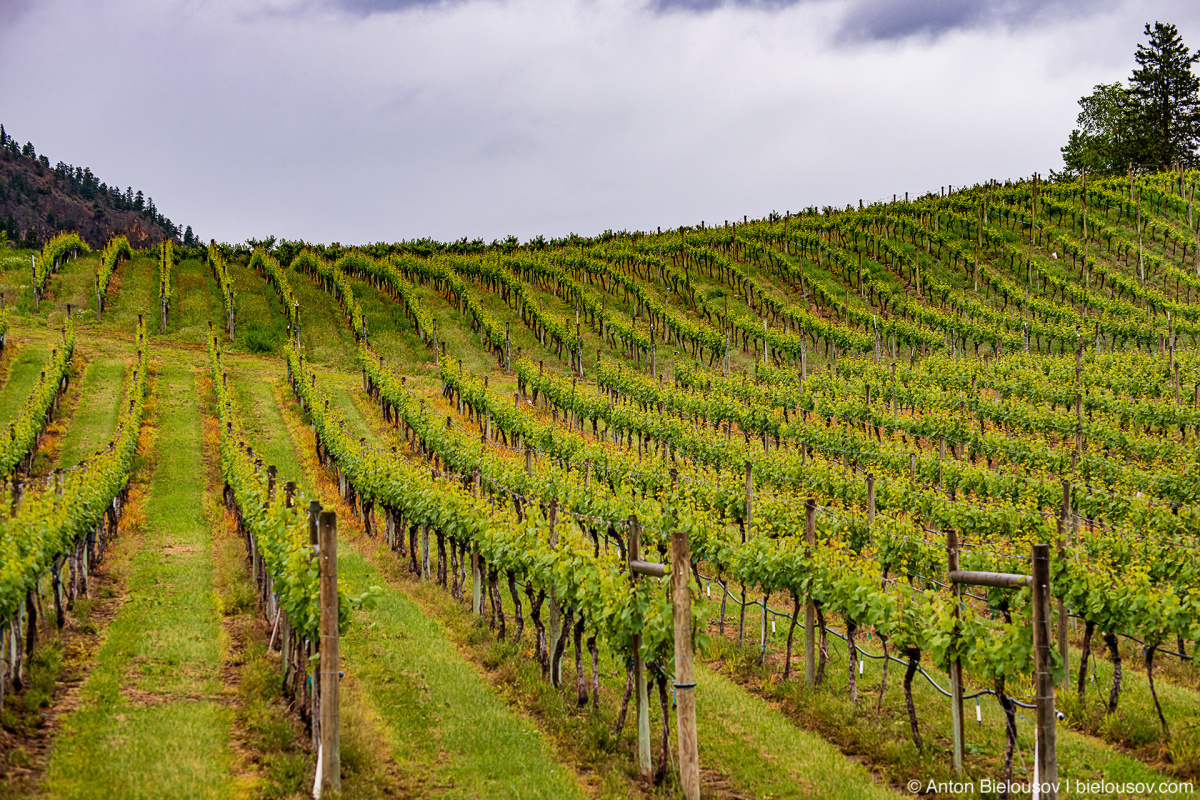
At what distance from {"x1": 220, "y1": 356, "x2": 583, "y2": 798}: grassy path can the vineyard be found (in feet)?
0.20

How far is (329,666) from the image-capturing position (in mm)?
8336

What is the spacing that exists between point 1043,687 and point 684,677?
3190mm

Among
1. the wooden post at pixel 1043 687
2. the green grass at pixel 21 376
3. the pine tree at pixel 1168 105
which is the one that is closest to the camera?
the wooden post at pixel 1043 687

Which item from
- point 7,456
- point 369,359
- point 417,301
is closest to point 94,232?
point 417,301

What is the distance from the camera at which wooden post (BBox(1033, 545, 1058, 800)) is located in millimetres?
7078

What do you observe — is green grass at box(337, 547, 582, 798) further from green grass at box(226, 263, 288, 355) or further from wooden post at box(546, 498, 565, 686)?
green grass at box(226, 263, 288, 355)

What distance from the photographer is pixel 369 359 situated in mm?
40469

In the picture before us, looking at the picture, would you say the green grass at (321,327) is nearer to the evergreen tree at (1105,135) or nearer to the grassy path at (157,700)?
the grassy path at (157,700)

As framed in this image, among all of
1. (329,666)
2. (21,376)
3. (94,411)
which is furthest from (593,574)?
(21,376)

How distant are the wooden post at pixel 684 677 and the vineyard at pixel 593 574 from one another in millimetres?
36

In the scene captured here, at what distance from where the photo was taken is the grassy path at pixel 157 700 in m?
8.09

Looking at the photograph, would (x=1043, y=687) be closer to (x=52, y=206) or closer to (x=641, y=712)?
(x=641, y=712)

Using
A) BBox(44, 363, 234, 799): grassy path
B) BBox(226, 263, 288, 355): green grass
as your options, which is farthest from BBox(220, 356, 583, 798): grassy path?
BBox(226, 263, 288, 355): green grass

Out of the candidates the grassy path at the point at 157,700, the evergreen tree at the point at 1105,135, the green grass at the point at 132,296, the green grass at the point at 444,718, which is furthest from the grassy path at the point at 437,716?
the evergreen tree at the point at 1105,135
